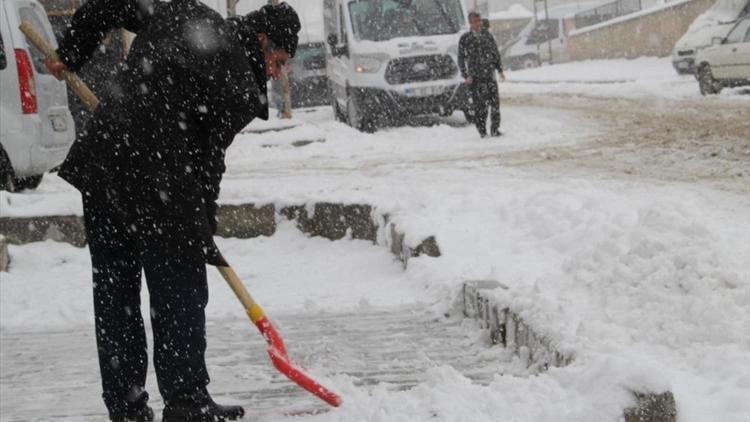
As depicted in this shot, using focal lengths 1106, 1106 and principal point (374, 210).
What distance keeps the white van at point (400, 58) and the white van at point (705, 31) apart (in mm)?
6026

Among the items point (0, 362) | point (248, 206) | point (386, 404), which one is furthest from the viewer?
point (248, 206)

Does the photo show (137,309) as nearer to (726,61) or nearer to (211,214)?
(211,214)

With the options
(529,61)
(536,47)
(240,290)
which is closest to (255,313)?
(240,290)

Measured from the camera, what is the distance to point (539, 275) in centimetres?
555

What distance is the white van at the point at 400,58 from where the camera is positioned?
1756 centimetres

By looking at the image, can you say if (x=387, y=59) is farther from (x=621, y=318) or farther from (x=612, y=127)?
(x=621, y=318)

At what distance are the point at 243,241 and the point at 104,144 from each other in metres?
4.55

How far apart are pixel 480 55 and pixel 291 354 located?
10.7m

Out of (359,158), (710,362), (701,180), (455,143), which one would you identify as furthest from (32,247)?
(455,143)

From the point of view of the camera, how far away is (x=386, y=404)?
3.54 meters

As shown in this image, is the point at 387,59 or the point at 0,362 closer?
the point at 0,362

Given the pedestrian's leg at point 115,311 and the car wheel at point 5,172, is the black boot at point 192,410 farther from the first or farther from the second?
the car wheel at point 5,172

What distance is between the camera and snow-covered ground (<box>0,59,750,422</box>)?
11.5 ft

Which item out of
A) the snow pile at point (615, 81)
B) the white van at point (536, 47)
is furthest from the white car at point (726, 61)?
the white van at point (536, 47)
